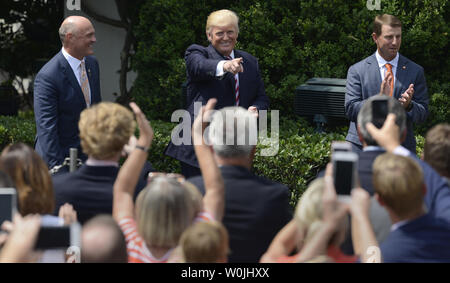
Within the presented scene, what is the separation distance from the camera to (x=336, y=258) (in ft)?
9.76

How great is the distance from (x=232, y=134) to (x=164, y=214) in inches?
29.9

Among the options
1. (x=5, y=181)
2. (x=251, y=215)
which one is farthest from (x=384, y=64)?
(x=5, y=181)

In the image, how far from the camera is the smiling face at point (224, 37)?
570cm

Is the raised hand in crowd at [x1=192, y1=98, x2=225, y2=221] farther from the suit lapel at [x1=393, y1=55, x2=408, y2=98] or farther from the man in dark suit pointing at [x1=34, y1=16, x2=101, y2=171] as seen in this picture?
the suit lapel at [x1=393, y1=55, x2=408, y2=98]

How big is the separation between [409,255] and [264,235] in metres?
0.78

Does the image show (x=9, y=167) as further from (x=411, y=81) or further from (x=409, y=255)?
(x=411, y=81)

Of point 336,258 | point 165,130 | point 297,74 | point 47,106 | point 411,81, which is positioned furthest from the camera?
point 297,74

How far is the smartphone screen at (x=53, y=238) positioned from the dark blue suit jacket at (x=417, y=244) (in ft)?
4.61

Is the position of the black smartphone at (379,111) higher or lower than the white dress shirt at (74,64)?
lower

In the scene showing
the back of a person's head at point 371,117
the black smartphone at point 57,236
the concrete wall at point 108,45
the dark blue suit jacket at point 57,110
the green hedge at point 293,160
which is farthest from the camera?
the concrete wall at point 108,45

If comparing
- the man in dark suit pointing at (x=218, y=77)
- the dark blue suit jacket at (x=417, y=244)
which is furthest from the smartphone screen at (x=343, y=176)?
the man in dark suit pointing at (x=218, y=77)

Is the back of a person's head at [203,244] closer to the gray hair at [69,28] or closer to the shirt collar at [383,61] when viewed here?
the gray hair at [69,28]

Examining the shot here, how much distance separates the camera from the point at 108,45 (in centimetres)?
1138
